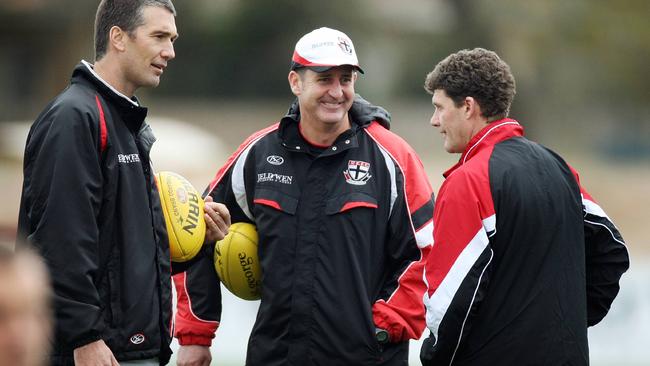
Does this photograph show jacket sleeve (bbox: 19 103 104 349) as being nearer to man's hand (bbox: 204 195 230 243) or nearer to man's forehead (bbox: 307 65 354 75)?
man's hand (bbox: 204 195 230 243)

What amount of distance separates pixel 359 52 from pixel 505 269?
40.0 meters

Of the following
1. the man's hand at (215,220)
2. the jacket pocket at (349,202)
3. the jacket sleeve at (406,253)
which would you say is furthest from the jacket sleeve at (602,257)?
the man's hand at (215,220)

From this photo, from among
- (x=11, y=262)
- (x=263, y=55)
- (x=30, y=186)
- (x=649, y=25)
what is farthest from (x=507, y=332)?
(x=263, y=55)

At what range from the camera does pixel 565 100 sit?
3978cm

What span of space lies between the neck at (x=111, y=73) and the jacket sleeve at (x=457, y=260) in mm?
1258

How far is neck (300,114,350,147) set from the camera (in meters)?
4.87

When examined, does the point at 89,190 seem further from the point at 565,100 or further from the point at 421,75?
the point at 421,75

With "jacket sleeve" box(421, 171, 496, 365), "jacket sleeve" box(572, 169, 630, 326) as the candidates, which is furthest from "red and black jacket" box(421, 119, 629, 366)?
"jacket sleeve" box(572, 169, 630, 326)

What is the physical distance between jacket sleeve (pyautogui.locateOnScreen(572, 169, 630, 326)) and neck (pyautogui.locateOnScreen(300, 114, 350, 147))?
109 centimetres

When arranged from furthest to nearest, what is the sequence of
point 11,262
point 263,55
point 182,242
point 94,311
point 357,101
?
point 263,55 → point 357,101 → point 182,242 → point 94,311 → point 11,262

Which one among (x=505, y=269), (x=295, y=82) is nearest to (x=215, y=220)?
(x=295, y=82)

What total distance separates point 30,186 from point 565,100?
37243 millimetres

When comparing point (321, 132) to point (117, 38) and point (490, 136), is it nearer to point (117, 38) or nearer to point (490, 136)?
point (490, 136)

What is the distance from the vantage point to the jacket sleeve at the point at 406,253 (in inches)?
184
